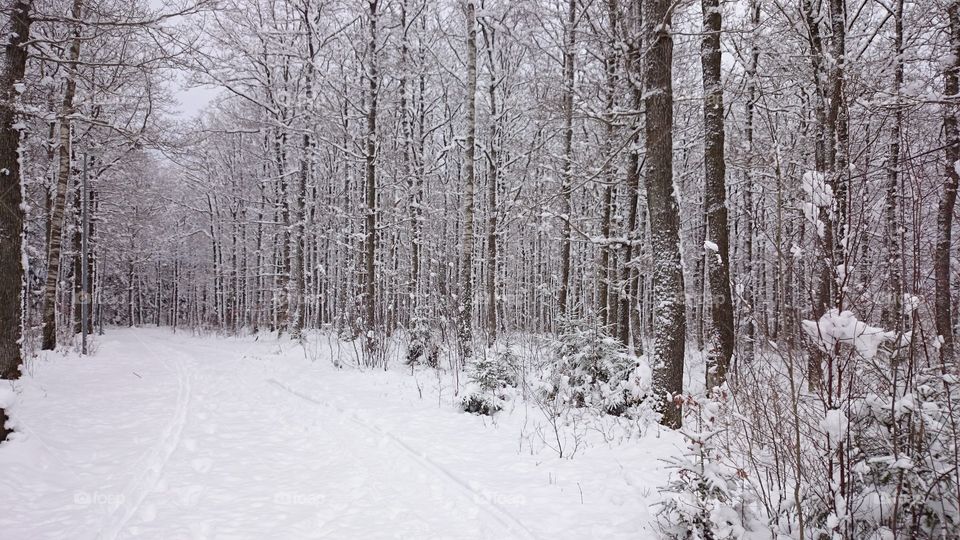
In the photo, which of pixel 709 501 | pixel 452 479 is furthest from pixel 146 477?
pixel 709 501

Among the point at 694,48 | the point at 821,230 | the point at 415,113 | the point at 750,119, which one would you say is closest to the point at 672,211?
the point at 821,230

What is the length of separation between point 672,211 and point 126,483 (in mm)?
7155

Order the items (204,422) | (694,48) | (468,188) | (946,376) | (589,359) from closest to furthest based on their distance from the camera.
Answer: (946,376) < (204,422) < (589,359) < (694,48) < (468,188)

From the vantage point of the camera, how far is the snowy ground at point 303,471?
401 centimetres

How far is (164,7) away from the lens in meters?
6.87

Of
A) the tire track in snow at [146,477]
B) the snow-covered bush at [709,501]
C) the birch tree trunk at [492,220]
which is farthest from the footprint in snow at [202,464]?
the birch tree trunk at [492,220]

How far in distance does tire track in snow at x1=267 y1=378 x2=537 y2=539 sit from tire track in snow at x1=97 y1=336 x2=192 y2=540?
2.36 metres

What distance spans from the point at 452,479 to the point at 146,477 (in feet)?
10.8

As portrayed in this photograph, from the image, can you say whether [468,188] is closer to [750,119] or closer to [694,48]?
[694,48]

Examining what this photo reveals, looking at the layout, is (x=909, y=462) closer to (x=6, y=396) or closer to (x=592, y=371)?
(x=592, y=371)

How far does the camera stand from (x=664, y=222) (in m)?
6.34

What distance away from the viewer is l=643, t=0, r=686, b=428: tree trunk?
626 centimetres

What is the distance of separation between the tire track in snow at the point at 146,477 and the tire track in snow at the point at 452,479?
2.36 m

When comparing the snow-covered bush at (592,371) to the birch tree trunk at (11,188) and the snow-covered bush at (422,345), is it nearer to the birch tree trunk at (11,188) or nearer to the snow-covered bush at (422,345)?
the snow-covered bush at (422,345)
